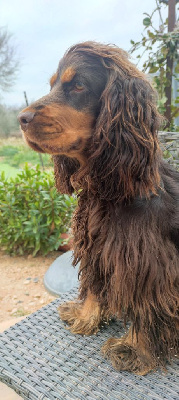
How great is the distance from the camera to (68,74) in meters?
1.17

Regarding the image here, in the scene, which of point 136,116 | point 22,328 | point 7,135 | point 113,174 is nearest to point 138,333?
point 22,328

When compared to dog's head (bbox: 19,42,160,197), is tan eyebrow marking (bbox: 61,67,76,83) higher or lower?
higher

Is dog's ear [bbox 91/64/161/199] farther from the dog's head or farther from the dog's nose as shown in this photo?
the dog's nose

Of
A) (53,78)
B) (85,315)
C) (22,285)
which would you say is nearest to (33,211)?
(22,285)

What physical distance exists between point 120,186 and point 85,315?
66cm

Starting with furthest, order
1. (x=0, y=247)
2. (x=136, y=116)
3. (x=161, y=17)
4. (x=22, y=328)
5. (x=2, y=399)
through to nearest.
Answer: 1. (x=0, y=247)
2. (x=161, y=17)
3. (x=2, y=399)
4. (x=22, y=328)
5. (x=136, y=116)

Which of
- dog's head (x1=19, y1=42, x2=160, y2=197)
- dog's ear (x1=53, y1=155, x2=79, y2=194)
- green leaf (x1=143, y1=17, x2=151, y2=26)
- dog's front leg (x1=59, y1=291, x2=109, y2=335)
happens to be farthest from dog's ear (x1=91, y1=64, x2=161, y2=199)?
green leaf (x1=143, y1=17, x2=151, y2=26)

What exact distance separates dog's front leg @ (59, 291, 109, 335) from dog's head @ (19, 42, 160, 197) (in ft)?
1.90

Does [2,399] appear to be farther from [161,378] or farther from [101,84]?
[101,84]

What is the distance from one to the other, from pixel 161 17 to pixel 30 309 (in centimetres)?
235

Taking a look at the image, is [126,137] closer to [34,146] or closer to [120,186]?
[120,186]

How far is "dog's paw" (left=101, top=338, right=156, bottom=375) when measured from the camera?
1252mm

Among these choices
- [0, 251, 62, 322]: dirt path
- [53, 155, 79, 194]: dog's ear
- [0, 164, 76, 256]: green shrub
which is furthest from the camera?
[0, 164, 76, 256]: green shrub

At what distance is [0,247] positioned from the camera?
3586 mm
